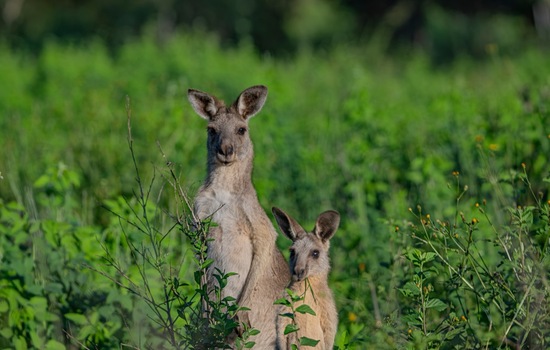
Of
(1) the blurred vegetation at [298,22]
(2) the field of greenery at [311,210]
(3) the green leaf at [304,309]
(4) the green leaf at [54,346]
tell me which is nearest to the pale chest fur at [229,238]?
(2) the field of greenery at [311,210]

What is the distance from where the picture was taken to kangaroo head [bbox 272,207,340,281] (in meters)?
5.05

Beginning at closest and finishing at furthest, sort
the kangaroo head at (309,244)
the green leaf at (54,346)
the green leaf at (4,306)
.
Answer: the kangaroo head at (309,244), the green leaf at (54,346), the green leaf at (4,306)

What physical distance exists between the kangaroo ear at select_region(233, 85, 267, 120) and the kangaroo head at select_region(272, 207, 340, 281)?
2.41ft

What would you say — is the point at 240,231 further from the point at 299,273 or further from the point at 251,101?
the point at 251,101

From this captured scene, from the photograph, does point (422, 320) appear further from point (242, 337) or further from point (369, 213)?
point (369, 213)

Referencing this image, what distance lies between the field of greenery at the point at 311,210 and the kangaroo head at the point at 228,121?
237 millimetres

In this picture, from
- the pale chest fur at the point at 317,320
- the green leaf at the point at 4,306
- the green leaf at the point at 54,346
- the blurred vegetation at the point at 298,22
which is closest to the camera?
the pale chest fur at the point at 317,320

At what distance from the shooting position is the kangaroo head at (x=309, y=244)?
5047 millimetres

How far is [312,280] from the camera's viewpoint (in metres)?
5.15

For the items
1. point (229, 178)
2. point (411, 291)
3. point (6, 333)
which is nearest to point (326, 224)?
point (229, 178)

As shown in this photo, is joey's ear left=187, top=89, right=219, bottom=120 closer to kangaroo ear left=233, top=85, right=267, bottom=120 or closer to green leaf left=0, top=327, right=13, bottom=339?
kangaroo ear left=233, top=85, right=267, bottom=120

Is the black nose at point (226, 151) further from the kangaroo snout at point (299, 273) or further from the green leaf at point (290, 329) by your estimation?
the green leaf at point (290, 329)

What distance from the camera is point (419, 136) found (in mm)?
10094

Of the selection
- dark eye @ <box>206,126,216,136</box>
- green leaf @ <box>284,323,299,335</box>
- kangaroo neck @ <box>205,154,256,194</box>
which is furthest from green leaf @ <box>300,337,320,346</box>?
dark eye @ <box>206,126,216,136</box>
